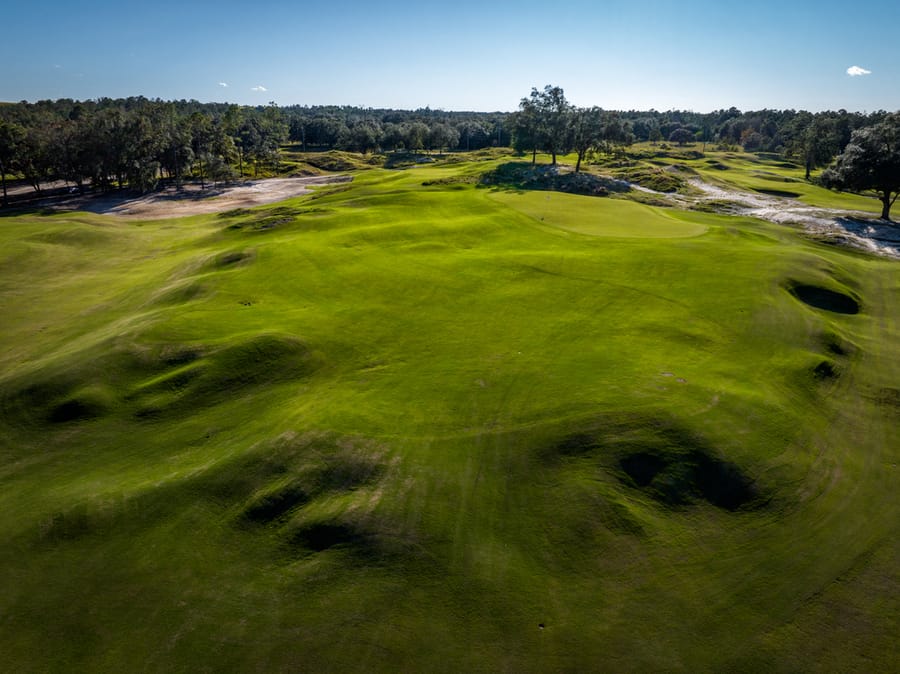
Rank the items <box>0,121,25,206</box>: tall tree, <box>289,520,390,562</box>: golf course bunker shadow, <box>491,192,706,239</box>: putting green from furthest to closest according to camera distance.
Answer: <box>0,121,25,206</box>: tall tree, <box>491,192,706,239</box>: putting green, <box>289,520,390,562</box>: golf course bunker shadow

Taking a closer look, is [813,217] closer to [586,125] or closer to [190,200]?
[586,125]

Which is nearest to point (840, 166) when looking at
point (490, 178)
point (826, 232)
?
point (826, 232)

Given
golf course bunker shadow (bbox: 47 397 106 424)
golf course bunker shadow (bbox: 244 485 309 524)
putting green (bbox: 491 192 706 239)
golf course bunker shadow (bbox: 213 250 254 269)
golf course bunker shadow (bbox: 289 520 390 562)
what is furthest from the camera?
putting green (bbox: 491 192 706 239)

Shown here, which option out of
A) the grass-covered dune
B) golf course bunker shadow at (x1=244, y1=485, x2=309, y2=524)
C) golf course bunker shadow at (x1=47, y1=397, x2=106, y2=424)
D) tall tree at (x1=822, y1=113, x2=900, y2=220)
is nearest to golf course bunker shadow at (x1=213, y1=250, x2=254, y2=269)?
the grass-covered dune

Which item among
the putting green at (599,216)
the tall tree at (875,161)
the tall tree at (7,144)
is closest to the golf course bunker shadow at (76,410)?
the putting green at (599,216)

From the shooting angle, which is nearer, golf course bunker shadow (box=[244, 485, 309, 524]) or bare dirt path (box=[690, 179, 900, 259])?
golf course bunker shadow (box=[244, 485, 309, 524])

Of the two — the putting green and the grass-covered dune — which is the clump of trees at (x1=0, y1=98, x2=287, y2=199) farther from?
the putting green

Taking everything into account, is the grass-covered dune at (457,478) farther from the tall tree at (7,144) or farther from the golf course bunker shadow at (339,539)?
the tall tree at (7,144)
